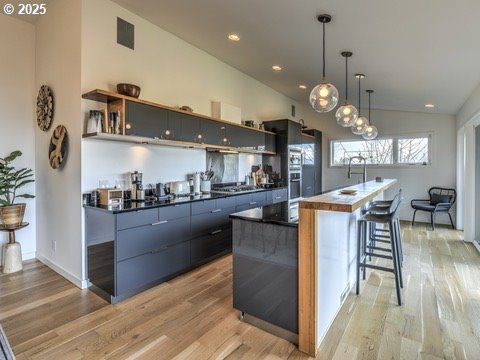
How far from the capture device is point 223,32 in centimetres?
362

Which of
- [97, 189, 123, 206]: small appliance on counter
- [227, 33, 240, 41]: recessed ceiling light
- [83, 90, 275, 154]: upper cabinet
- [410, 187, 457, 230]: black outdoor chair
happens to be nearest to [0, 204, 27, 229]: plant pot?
[97, 189, 123, 206]: small appliance on counter

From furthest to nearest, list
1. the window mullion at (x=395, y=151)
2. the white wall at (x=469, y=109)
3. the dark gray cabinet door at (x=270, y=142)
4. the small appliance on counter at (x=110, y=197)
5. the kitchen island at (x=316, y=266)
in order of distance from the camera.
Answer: the window mullion at (x=395, y=151)
the dark gray cabinet door at (x=270, y=142)
the white wall at (x=469, y=109)
the small appliance on counter at (x=110, y=197)
the kitchen island at (x=316, y=266)

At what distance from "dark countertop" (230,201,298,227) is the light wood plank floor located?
2.96 feet

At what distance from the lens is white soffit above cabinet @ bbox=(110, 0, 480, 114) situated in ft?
7.77

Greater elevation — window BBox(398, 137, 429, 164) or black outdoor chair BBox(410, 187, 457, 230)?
window BBox(398, 137, 429, 164)

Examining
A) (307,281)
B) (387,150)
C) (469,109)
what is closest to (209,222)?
(307,281)

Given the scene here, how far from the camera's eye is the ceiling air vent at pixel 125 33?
3270mm

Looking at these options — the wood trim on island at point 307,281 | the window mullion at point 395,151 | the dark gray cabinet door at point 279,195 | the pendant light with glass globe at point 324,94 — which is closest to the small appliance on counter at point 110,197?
the wood trim on island at point 307,281

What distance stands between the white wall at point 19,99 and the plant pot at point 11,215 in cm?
42

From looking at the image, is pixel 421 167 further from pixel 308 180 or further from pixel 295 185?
pixel 295 185

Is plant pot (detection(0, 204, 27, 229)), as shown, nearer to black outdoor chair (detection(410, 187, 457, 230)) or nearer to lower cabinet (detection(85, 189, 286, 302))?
lower cabinet (detection(85, 189, 286, 302))

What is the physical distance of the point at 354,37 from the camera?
2932 millimetres

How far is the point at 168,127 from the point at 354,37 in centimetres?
230

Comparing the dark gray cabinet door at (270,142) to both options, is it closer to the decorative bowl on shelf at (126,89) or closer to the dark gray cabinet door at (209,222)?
the dark gray cabinet door at (209,222)
